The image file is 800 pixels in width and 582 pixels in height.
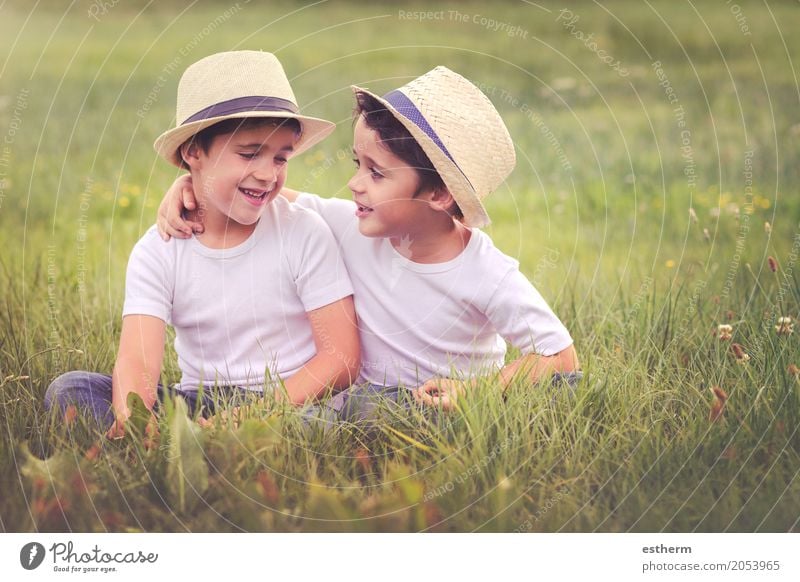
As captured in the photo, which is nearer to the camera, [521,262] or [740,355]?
[740,355]

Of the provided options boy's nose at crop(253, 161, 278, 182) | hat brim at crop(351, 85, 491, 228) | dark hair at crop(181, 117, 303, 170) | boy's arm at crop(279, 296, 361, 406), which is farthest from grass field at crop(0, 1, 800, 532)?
dark hair at crop(181, 117, 303, 170)

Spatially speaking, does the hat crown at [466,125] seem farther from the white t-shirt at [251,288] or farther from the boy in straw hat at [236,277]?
the white t-shirt at [251,288]

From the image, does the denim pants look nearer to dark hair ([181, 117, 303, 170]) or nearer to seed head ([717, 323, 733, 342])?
seed head ([717, 323, 733, 342])

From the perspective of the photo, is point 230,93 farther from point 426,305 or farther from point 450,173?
point 426,305

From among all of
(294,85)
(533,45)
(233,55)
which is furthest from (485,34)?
(233,55)

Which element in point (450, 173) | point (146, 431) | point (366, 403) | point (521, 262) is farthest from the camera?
point (521, 262)

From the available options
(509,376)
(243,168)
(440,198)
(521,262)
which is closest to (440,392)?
(509,376)

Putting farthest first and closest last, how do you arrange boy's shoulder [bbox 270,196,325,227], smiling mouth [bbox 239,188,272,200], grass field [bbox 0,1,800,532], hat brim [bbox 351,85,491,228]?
boy's shoulder [bbox 270,196,325,227] → smiling mouth [bbox 239,188,272,200] → hat brim [bbox 351,85,491,228] → grass field [bbox 0,1,800,532]

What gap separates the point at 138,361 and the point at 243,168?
0.52m

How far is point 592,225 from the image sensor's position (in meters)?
3.81

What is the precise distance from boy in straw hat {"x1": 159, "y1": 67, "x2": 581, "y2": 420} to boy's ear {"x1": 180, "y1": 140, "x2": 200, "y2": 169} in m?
0.07

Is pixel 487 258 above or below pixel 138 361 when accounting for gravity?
above

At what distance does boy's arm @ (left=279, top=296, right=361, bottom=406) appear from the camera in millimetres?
2396

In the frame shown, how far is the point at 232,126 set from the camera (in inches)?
92.5
